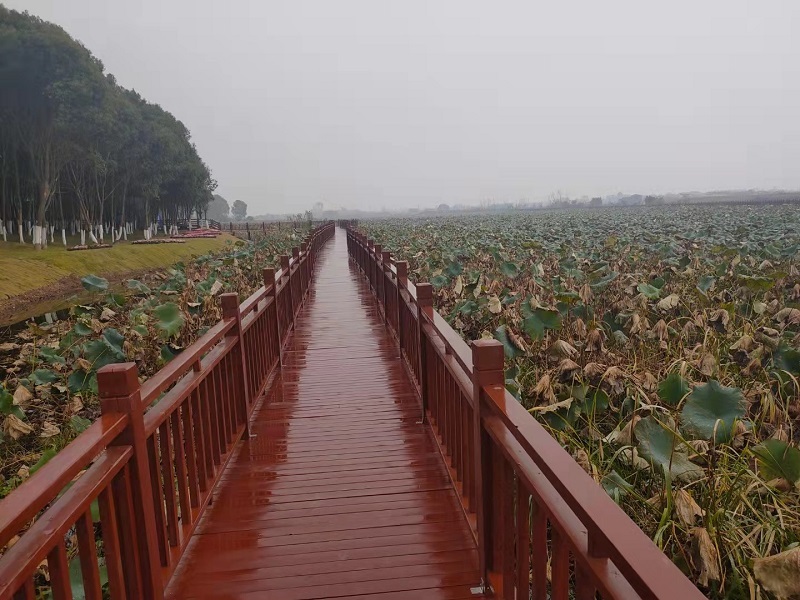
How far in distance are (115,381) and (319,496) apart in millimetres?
1738

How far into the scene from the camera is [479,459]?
2430mm

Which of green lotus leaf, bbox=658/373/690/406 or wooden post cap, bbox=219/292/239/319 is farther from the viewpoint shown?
wooden post cap, bbox=219/292/239/319

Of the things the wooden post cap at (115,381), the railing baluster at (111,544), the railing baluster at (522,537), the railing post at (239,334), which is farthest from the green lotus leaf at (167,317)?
the railing baluster at (522,537)

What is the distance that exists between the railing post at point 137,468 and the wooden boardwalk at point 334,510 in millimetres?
378

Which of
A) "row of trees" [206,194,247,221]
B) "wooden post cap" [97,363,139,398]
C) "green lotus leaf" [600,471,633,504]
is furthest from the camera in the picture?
"row of trees" [206,194,247,221]

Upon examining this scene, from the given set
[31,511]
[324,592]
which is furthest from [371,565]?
[31,511]

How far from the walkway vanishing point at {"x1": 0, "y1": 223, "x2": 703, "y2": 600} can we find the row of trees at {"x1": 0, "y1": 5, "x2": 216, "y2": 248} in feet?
87.5

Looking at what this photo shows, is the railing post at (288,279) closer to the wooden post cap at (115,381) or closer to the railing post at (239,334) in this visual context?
the railing post at (239,334)

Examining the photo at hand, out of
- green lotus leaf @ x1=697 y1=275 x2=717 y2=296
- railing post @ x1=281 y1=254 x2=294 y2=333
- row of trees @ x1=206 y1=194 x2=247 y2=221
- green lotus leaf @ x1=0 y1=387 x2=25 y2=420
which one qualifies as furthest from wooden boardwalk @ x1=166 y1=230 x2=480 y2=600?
row of trees @ x1=206 y1=194 x2=247 y2=221

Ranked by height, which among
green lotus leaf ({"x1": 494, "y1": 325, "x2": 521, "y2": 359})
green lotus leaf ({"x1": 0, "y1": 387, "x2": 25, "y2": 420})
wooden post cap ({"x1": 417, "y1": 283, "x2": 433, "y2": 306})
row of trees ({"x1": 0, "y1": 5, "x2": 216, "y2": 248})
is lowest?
green lotus leaf ({"x1": 0, "y1": 387, "x2": 25, "y2": 420})

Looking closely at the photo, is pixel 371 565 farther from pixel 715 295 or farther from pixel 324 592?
pixel 715 295

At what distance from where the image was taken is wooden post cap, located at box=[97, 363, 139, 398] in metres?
2.06

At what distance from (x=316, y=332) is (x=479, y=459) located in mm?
6251

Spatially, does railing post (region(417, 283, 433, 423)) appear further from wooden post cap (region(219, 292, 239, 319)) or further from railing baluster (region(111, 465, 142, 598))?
railing baluster (region(111, 465, 142, 598))
